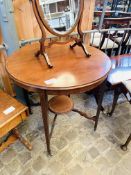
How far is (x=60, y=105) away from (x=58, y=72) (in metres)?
0.53

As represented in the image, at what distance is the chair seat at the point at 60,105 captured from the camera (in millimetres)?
1427

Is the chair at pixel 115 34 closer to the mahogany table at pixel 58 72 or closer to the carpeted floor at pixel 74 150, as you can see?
the mahogany table at pixel 58 72

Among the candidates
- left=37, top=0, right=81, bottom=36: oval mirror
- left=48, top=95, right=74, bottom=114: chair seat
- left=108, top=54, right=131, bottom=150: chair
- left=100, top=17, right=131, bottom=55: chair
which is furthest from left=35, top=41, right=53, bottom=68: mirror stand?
left=100, top=17, right=131, bottom=55: chair

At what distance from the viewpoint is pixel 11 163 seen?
4.33 feet

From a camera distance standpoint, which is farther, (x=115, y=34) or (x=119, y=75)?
(x=115, y=34)

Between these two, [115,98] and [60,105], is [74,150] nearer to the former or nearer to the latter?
[60,105]

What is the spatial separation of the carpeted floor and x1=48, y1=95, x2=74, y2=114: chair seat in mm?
289

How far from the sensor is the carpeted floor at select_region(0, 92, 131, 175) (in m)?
1.29

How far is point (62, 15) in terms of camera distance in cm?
119

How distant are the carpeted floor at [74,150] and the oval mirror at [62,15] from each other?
3.23 ft

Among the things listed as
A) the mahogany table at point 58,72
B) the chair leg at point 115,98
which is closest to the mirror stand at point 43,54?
the mahogany table at point 58,72

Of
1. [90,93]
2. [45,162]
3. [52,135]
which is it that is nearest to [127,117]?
[90,93]

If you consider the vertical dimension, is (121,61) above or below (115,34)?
below

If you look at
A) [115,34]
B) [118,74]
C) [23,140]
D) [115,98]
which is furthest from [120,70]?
[23,140]
